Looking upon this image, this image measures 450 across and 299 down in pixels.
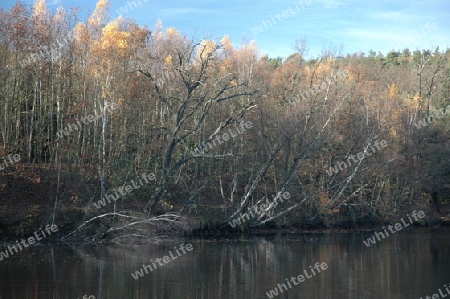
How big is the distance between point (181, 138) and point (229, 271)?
10934 millimetres

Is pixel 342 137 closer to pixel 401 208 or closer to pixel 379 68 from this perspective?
pixel 401 208

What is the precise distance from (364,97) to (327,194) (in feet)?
28.0

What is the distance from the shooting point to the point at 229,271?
63.2ft

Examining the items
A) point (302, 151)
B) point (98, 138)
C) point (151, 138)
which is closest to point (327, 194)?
point (302, 151)

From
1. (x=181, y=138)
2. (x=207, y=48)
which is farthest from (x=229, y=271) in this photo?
(x=207, y=48)

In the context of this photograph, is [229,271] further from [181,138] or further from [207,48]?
[207,48]

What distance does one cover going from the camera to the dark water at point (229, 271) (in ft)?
51.3

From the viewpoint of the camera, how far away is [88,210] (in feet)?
86.0

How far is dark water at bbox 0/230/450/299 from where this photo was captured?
15.6m

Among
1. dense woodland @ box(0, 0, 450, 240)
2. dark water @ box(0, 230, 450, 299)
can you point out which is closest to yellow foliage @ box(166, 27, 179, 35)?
dense woodland @ box(0, 0, 450, 240)

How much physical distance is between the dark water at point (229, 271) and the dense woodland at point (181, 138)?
3867 millimetres

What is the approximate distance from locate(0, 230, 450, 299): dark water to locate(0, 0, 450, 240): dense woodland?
387 cm

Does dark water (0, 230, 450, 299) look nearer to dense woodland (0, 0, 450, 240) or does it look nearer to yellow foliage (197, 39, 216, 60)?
dense woodland (0, 0, 450, 240)

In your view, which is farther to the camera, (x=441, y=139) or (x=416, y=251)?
(x=441, y=139)
